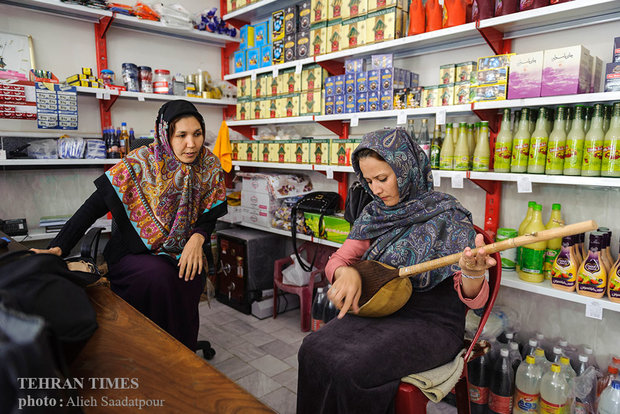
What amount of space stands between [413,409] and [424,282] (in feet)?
1.48

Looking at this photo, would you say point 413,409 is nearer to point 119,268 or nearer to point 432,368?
point 432,368

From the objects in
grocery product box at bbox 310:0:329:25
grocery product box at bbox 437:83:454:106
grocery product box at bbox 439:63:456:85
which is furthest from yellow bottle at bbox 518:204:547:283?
grocery product box at bbox 310:0:329:25

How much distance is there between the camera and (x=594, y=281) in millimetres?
1857

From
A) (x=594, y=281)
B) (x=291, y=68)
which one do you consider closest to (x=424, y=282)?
(x=594, y=281)

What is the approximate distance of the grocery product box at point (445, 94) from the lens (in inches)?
91.9

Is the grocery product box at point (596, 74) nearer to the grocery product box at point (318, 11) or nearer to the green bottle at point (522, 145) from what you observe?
the green bottle at point (522, 145)

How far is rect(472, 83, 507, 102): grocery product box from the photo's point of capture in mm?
2084

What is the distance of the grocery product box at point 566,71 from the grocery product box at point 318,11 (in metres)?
1.57

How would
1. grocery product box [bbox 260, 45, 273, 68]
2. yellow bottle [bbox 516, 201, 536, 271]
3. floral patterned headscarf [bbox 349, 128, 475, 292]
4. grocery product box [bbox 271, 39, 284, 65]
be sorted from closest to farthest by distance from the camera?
1. floral patterned headscarf [bbox 349, 128, 475, 292]
2. yellow bottle [bbox 516, 201, 536, 271]
3. grocery product box [bbox 271, 39, 284, 65]
4. grocery product box [bbox 260, 45, 273, 68]

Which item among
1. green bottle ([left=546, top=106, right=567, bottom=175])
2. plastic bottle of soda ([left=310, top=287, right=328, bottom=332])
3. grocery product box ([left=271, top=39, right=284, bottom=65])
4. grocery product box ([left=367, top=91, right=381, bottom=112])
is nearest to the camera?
green bottle ([left=546, top=106, right=567, bottom=175])

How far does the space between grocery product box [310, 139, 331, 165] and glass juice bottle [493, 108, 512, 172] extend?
121 cm

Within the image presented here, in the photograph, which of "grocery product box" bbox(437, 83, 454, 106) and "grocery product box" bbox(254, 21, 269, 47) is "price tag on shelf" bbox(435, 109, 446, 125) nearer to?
"grocery product box" bbox(437, 83, 454, 106)

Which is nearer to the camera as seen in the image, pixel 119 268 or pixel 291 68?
pixel 119 268

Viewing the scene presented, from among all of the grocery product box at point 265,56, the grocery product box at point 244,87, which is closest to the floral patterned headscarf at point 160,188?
the grocery product box at point 265,56
